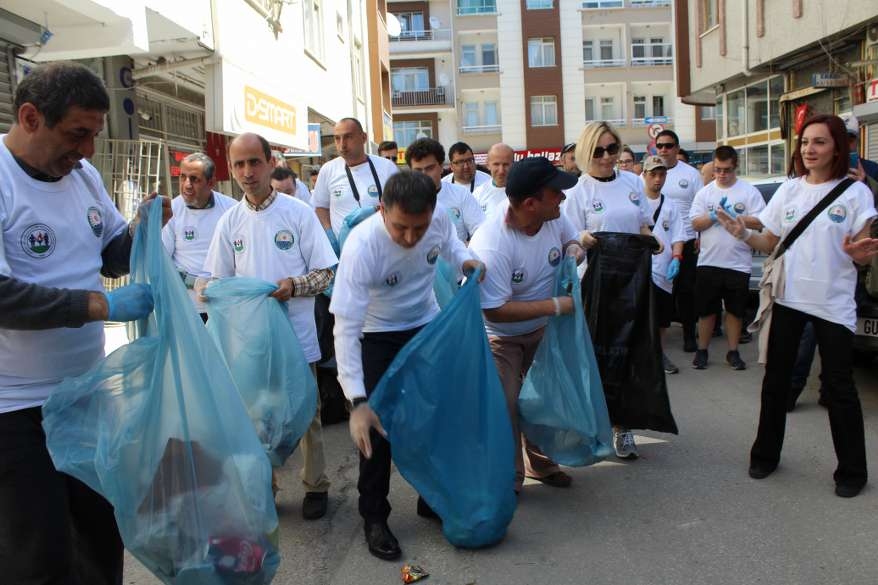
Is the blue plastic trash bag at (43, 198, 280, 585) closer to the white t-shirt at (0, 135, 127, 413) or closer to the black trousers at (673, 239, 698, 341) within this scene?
the white t-shirt at (0, 135, 127, 413)

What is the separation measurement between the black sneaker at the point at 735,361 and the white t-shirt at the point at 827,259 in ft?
10.1

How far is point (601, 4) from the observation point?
43.3 metres

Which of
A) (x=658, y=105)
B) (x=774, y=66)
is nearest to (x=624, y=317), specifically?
(x=774, y=66)

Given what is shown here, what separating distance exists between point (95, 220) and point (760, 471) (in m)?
3.70

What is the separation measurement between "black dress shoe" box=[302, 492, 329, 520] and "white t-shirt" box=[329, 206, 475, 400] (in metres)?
1.12

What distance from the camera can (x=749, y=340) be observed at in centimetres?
853

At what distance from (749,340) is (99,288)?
7409 mm

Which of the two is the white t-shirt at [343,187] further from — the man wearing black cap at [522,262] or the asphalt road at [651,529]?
the man wearing black cap at [522,262]

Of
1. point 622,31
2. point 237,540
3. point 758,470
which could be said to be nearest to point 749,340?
point 758,470

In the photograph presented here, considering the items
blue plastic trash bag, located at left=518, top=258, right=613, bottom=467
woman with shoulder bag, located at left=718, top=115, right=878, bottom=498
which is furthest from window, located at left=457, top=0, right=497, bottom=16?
blue plastic trash bag, located at left=518, top=258, right=613, bottom=467

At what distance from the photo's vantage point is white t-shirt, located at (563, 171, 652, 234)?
5.27 meters

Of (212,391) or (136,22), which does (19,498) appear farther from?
(136,22)

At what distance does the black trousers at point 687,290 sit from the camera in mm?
8172

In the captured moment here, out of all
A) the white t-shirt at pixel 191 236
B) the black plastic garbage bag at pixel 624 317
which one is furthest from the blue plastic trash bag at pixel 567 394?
the white t-shirt at pixel 191 236
